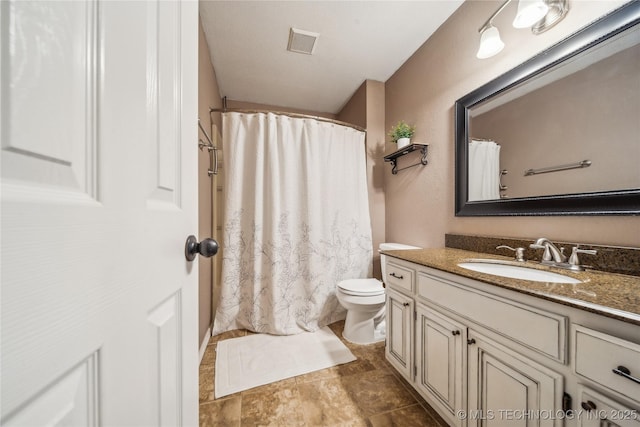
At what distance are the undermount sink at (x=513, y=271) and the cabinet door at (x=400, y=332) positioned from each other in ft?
1.26

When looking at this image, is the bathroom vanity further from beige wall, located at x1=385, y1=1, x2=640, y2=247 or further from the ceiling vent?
the ceiling vent

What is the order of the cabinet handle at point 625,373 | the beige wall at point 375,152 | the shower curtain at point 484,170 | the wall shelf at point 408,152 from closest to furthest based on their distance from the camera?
the cabinet handle at point 625,373, the shower curtain at point 484,170, the wall shelf at point 408,152, the beige wall at point 375,152

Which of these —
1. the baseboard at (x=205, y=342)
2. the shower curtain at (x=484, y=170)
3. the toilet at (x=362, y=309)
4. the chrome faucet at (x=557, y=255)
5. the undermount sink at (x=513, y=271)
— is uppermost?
the shower curtain at (x=484, y=170)

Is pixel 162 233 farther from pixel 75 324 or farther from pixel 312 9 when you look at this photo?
pixel 312 9

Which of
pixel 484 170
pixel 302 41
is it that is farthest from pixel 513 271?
pixel 302 41

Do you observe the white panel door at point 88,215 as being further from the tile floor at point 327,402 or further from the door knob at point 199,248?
the tile floor at point 327,402

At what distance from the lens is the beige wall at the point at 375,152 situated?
238cm

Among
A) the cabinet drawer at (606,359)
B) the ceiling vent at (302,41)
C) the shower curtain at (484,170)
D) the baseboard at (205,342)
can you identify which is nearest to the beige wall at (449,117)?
the shower curtain at (484,170)

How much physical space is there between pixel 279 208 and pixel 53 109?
177 cm

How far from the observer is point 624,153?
0.90m

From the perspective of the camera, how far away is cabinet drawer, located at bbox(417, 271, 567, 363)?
676 millimetres

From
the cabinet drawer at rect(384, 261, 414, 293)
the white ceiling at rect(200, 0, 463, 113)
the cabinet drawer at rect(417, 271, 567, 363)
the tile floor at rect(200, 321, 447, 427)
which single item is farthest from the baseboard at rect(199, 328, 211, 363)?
the white ceiling at rect(200, 0, 463, 113)

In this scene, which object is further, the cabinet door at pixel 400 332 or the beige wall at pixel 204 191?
the beige wall at pixel 204 191

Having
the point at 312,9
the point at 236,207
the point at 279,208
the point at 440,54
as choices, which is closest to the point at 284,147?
the point at 279,208
